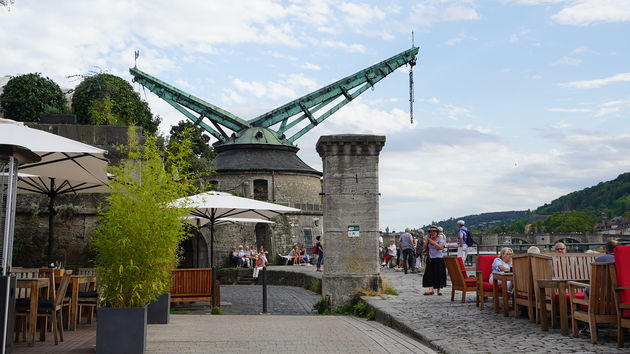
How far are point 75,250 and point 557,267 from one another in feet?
43.8

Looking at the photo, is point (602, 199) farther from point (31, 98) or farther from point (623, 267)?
point (623, 267)

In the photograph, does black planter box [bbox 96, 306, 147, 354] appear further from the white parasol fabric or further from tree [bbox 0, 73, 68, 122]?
tree [bbox 0, 73, 68, 122]

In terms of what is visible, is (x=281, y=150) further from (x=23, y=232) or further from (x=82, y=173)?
(x=82, y=173)

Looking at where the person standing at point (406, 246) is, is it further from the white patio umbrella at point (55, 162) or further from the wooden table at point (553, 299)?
the wooden table at point (553, 299)

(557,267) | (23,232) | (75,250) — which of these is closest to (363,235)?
(557,267)

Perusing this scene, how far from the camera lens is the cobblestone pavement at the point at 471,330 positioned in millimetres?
7004

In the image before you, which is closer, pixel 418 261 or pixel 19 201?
pixel 19 201

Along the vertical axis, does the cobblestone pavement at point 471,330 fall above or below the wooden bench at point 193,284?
below

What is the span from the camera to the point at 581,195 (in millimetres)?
170750

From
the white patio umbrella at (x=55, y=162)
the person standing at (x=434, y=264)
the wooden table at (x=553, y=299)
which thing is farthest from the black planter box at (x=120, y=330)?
the person standing at (x=434, y=264)

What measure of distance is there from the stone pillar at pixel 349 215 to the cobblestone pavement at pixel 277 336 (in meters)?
1.64

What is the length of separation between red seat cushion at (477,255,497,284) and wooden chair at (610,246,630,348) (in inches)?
171

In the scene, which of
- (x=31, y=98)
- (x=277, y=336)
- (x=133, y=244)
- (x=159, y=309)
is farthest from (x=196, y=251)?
(x=133, y=244)

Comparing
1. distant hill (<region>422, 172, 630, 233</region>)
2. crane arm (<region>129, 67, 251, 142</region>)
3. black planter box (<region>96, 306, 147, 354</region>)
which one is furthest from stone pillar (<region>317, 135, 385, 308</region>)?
distant hill (<region>422, 172, 630, 233</region>)
